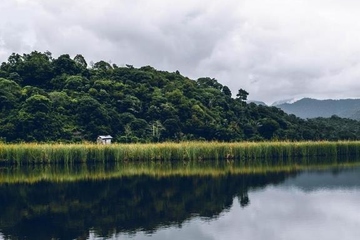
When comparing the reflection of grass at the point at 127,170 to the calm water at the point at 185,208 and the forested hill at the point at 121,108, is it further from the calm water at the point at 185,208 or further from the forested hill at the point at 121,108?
the forested hill at the point at 121,108

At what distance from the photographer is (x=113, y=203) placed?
19.1 metres

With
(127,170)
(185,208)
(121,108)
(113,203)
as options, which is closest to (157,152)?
(127,170)

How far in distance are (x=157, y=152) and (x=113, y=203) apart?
59.0 feet

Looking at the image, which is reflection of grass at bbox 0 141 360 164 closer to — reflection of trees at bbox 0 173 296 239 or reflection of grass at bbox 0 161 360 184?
reflection of grass at bbox 0 161 360 184

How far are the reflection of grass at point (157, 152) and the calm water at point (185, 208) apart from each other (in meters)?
9.76

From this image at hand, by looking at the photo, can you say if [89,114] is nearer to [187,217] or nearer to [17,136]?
[17,136]

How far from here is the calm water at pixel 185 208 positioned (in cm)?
1423

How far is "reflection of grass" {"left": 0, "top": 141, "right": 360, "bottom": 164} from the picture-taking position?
34.5m

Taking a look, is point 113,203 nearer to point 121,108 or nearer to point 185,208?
point 185,208

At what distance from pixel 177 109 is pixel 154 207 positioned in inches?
1428

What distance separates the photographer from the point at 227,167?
32719mm

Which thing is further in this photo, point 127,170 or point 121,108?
point 121,108

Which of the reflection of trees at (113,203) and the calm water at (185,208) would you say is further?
the reflection of trees at (113,203)

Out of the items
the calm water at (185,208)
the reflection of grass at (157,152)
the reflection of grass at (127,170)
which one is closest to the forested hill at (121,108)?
the reflection of grass at (157,152)
